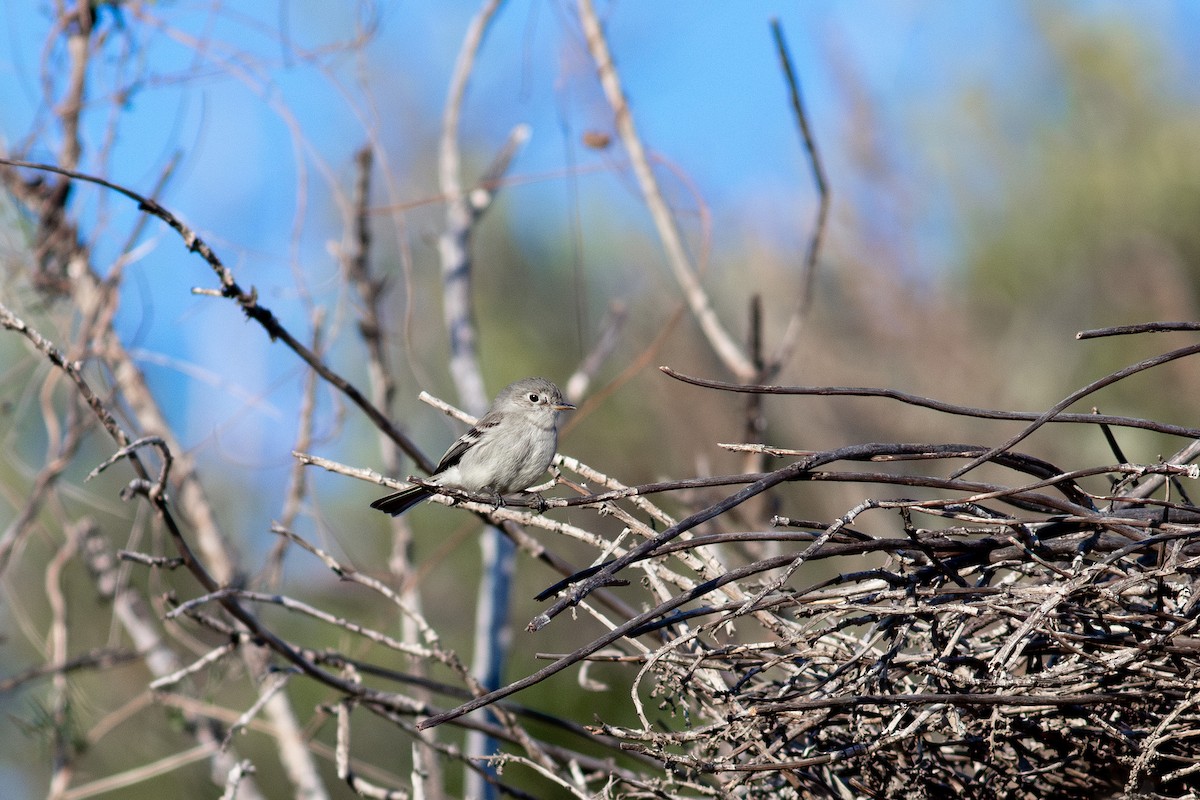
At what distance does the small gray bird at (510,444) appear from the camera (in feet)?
11.2

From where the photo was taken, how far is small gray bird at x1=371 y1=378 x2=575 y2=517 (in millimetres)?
3402

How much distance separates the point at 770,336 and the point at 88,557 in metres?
5.15

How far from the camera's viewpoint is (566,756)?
249 centimetres

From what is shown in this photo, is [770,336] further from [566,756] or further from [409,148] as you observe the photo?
[566,756]

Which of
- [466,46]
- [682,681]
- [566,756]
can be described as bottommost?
[566,756]

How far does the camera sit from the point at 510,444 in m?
3.47

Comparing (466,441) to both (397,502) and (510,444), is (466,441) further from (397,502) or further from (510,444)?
(397,502)

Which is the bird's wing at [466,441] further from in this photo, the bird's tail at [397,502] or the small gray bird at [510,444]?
the bird's tail at [397,502]

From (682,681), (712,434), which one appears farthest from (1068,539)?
(712,434)

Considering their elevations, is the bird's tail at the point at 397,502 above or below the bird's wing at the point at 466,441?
below

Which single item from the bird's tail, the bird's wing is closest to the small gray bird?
the bird's wing

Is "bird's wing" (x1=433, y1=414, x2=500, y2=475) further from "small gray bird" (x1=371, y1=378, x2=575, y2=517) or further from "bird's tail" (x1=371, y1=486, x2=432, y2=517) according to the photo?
"bird's tail" (x1=371, y1=486, x2=432, y2=517)

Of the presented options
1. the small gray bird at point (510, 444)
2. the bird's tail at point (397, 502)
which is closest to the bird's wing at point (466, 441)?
the small gray bird at point (510, 444)

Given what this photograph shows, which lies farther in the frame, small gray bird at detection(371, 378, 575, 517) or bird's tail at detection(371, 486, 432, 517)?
small gray bird at detection(371, 378, 575, 517)
